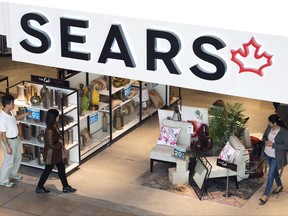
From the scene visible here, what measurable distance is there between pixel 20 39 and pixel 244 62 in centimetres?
240

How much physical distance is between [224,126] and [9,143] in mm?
3255

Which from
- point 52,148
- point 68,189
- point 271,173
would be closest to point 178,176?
point 271,173

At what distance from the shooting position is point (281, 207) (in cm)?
Result: 979

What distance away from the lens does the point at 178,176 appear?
10.3 metres

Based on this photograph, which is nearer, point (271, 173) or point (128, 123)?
point (271, 173)

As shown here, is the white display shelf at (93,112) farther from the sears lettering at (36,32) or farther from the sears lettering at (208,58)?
the sears lettering at (208,58)

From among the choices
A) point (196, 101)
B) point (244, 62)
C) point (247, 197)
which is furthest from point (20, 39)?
point (196, 101)

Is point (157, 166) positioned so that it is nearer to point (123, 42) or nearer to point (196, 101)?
point (196, 101)

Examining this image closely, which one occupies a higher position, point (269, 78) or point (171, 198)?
point (269, 78)

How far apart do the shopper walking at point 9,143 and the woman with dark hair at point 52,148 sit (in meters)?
0.55

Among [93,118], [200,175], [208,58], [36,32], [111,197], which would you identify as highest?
[36,32]

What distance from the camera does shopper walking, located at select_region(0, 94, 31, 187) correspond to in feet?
31.8

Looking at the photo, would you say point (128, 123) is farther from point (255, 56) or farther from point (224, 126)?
point (255, 56)

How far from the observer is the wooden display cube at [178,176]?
1032 centimetres
